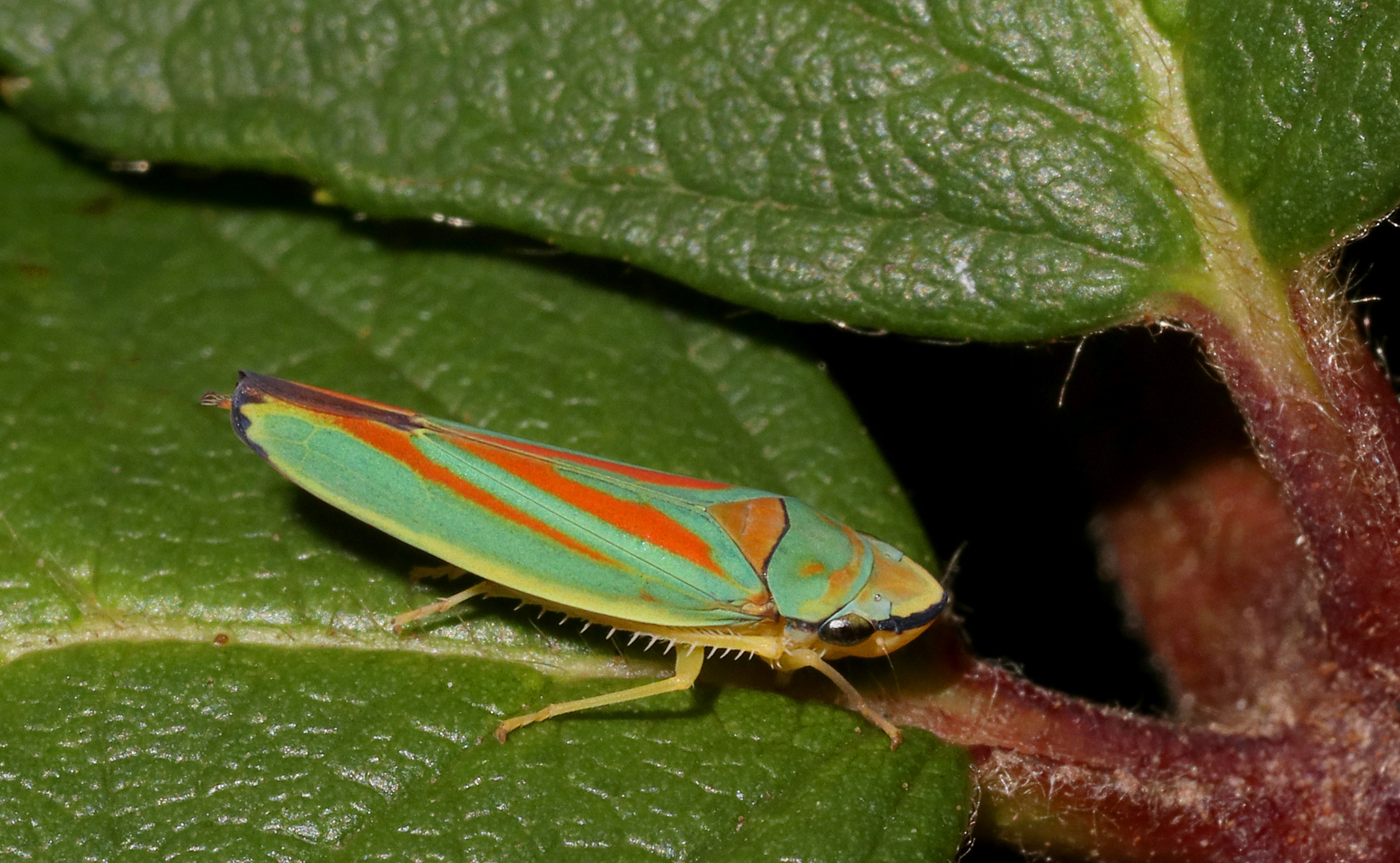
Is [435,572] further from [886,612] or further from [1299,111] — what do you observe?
[1299,111]

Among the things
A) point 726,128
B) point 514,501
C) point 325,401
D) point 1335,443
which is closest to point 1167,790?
point 1335,443

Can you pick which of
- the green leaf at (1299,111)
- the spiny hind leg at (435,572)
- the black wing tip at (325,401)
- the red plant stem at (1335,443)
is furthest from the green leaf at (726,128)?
the spiny hind leg at (435,572)

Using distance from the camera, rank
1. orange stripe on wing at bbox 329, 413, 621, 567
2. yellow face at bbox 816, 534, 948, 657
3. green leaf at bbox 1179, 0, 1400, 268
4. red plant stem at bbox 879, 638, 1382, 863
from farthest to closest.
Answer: orange stripe on wing at bbox 329, 413, 621, 567 → yellow face at bbox 816, 534, 948, 657 → red plant stem at bbox 879, 638, 1382, 863 → green leaf at bbox 1179, 0, 1400, 268

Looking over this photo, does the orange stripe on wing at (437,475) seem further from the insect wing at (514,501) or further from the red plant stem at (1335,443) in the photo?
the red plant stem at (1335,443)

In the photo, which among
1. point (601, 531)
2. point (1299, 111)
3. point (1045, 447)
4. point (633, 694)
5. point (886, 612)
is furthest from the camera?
point (1045, 447)

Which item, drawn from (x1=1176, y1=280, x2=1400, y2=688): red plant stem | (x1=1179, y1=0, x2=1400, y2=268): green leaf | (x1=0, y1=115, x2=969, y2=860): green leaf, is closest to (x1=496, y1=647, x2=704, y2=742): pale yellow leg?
A: (x1=0, y1=115, x2=969, y2=860): green leaf

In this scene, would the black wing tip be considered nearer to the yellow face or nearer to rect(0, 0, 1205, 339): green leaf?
rect(0, 0, 1205, 339): green leaf

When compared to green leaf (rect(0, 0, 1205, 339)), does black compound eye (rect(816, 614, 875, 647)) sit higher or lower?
lower
